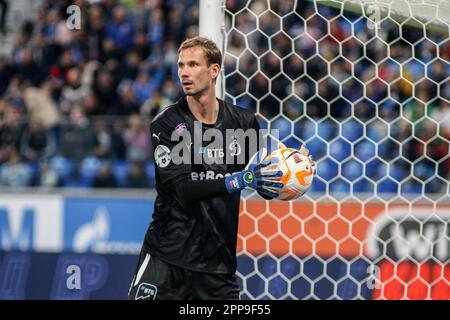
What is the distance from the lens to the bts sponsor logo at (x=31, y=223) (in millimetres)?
9422

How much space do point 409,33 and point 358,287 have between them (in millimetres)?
1865

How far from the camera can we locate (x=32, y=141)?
32.9ft

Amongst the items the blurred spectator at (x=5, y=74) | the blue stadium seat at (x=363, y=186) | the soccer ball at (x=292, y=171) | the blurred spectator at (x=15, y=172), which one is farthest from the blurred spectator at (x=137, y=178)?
the soccer ball at (x=292, y=171)

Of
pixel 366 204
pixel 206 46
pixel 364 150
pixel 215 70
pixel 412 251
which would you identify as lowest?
pixel 412 251

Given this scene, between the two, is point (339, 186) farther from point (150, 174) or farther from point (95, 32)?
point (95, 32)

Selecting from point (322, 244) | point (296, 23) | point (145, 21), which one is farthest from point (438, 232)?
point (145, 21)

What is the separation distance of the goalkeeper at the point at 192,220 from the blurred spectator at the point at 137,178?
14.7 ft

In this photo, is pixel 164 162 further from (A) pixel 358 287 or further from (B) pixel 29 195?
(B) pixel 29 195

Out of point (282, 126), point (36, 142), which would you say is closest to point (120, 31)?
point (36, 142)

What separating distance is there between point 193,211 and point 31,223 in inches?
197

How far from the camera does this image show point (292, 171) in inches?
181

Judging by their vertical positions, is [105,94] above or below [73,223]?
above

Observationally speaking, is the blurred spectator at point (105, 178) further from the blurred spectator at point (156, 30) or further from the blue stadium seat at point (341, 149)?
the blurred spectator at point (156, 30)

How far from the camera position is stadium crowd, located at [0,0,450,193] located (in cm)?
758
